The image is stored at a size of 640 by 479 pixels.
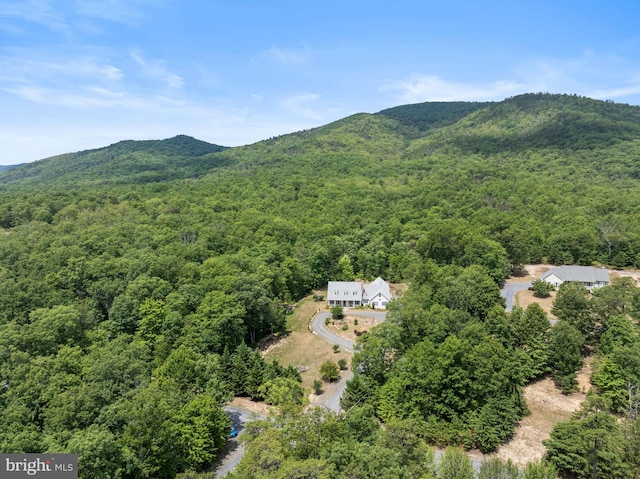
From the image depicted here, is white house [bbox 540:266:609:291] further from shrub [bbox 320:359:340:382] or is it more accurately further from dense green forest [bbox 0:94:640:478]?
shrub [bbox 320:359:340:382]

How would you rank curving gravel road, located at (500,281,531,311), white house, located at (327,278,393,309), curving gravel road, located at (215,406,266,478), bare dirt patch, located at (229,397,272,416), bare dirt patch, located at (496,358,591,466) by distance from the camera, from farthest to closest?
white house, located at (327,278,393,309)
curving gravel road, located at (500,281,531,311)
bare dirt patch, located at (229,397,272,416)
bare dirt patch, located at (496,358,591,466)
curving gravel road, located at (215,406,266,478)

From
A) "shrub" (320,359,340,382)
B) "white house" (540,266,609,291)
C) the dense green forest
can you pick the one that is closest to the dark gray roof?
"white house" (540,266,609,291)

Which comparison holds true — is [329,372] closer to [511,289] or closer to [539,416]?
[539,416]

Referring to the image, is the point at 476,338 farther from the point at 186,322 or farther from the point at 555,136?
the point at 555,136

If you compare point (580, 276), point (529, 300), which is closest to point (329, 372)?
point (529, 300)

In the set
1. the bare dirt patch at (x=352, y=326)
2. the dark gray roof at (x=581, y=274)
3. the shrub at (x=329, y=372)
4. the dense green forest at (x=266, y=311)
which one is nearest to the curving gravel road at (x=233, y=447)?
the dense green forest at (x=266, y=311)

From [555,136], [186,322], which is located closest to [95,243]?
[186,322]
